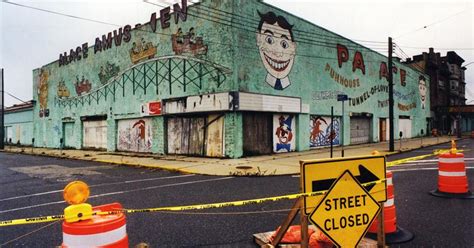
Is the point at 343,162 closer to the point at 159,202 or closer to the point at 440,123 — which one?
the point at 159,202

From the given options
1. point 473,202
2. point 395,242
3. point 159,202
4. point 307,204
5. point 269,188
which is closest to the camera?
point 307,204

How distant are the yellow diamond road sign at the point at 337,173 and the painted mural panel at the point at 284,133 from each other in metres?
14.7

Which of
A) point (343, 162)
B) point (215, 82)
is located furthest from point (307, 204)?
point (215, 82)

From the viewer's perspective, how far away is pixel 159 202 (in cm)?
719

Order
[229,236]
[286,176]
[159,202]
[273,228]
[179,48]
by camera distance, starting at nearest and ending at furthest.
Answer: [229,236] < [273,228] < [159,202] < [286,176] < [179,48]

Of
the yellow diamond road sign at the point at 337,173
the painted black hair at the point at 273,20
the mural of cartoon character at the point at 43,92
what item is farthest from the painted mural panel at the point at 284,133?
the mural of cartoon character at the point at 43,92

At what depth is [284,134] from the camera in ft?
64.0

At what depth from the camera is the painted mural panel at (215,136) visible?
1684cm

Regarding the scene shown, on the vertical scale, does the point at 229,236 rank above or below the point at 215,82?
below

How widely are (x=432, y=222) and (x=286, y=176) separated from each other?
5.98 m

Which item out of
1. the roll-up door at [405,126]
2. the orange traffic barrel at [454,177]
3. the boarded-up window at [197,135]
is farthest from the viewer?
the roll-up door at [405,126]

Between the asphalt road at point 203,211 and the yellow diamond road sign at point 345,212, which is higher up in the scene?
the yellow diamond road sign at point 345,212

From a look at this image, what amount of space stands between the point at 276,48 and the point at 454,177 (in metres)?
13.2

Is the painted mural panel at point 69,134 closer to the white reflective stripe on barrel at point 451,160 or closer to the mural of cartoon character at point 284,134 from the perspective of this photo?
the mural of cartoon character at point 284,134
